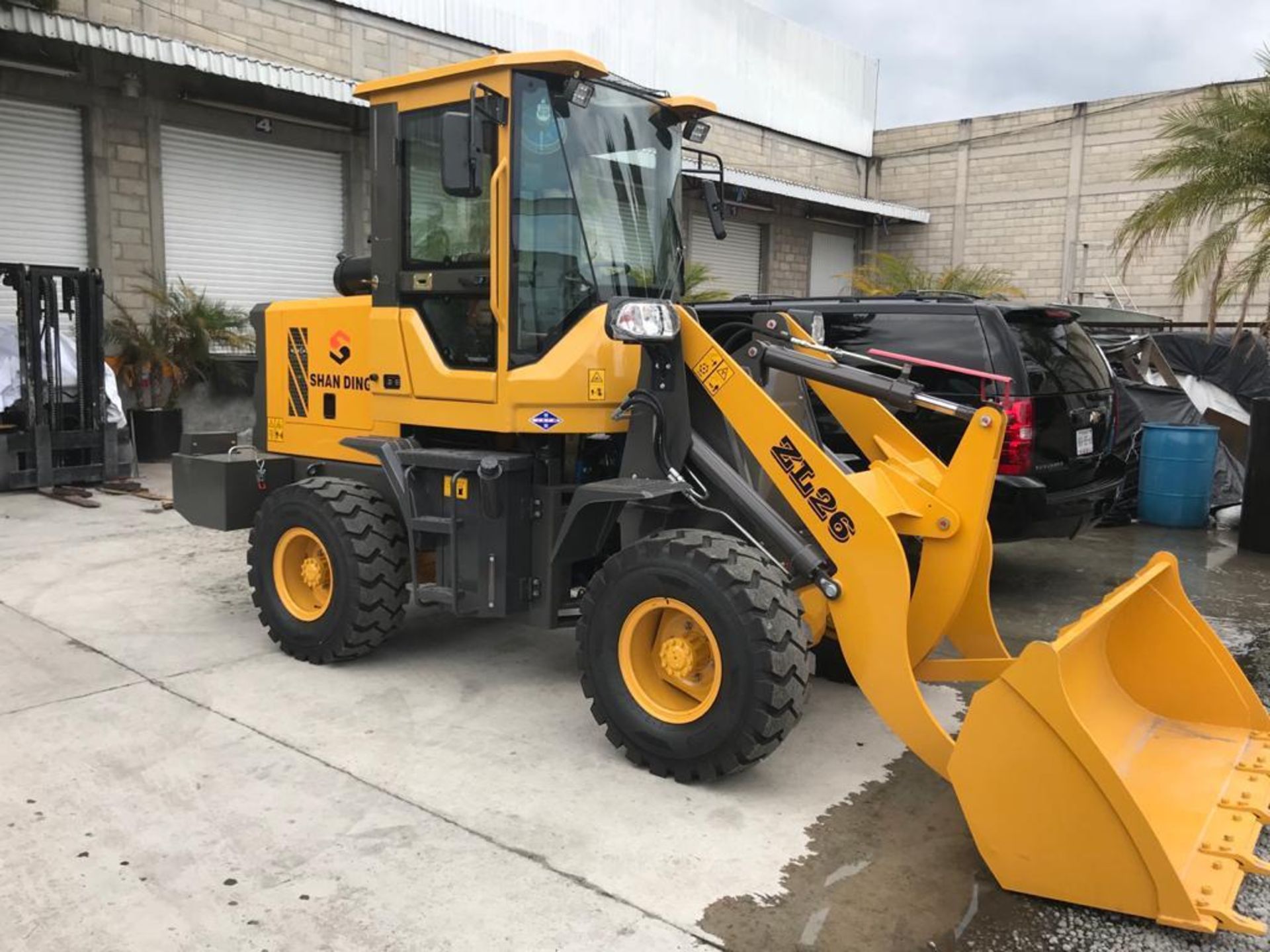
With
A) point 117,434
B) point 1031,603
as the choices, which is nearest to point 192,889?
point 1031,603

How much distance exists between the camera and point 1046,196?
21.9 metres

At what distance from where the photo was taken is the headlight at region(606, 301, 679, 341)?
4164 mm

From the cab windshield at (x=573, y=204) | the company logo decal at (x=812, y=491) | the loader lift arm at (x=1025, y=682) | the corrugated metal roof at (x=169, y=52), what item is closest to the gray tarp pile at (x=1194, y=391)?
the loader lift arm at (x=1025, y=682)

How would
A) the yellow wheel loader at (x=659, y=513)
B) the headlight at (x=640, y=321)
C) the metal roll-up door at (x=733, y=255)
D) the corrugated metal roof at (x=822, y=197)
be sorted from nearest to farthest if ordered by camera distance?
the yellow wheel loader at (x=659, y=513), the headlight at (x=640, y=321), the corrugated metal roof at (x=822, y=197), the metal roll-up door at (x=733, y=255)

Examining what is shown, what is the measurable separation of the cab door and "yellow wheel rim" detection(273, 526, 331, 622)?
1.05 meters

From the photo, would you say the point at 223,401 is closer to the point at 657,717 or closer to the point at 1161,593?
the point at 657,717

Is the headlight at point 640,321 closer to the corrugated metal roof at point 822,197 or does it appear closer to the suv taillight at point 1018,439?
the suv taillight at point 1018,439

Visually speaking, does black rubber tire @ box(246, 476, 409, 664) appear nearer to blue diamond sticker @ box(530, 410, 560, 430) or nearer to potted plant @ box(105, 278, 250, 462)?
blue diamond sticker @ box(530, 410, 560, 430)

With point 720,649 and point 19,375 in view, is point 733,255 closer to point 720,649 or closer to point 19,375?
point 19,375

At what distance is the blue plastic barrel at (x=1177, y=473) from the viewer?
940 centimetres

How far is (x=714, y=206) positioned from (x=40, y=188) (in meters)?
9.40

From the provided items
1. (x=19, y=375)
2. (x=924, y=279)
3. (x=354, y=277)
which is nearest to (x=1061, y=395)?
(x=354, y=277)

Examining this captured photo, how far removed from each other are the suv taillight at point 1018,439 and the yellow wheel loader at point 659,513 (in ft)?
3.43

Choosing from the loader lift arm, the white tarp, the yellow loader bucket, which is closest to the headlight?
the loader lift arm
